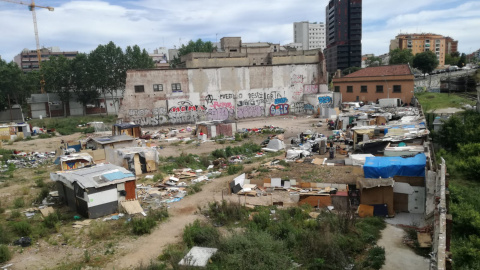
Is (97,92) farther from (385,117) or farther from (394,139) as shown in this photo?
(394,139)

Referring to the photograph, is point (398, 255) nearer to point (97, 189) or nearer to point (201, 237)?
point (201, 237)

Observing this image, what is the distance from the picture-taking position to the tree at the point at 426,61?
68938mm

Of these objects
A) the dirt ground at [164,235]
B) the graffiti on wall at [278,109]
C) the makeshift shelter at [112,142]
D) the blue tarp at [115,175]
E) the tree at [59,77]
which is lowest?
the dirt ground at [164,235]

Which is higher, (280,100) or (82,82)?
(82,82)

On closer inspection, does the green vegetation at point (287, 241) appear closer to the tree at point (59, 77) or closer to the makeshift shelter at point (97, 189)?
the makeshift shelter at point (97, 189)

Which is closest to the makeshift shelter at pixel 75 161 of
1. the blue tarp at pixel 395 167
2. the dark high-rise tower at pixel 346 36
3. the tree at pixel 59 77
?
the blue tarp at pixel 395 167

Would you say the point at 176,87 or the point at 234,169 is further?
the point at 176,87

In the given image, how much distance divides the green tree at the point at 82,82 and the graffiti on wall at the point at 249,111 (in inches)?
1145

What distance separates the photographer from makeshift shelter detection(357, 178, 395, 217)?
41.8 ft

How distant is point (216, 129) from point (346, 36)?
3900 inches

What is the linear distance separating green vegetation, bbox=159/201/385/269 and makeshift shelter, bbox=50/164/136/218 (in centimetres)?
389

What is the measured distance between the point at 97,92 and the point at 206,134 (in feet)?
126

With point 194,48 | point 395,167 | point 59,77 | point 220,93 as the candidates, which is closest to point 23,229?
point 395,167

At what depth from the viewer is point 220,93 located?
44.5 metres
